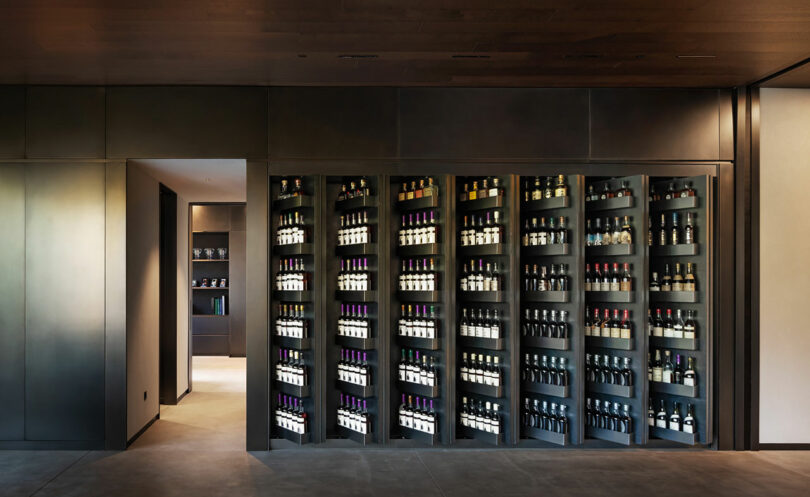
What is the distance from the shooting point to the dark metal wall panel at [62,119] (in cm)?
566

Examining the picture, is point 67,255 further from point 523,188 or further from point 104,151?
point 523,188

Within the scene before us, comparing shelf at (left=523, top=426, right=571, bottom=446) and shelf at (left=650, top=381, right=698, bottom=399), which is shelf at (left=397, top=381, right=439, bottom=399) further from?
shelf at (left=650, top=381, right=698, bottom=399)

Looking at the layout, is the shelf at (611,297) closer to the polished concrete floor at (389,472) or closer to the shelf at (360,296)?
the polished concrete floor at (389,472)

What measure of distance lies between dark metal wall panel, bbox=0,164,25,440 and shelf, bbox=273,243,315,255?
2330 mm

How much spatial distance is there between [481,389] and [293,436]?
1.77 meters

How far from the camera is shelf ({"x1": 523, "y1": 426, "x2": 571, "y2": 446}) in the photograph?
5.52m

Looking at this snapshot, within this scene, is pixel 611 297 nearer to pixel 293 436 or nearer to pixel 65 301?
pixel 293 436

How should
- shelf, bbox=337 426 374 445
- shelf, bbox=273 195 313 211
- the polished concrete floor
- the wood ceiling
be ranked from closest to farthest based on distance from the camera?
the wood ceiling < the polished concrete floor < shelf, bbox=337 426 374 445 < shelf, bbox=273 195 313 211

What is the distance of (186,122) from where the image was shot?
5688mm

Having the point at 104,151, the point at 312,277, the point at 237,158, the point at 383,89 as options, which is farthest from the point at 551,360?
the point at 104,151

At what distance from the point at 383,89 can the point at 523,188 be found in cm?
165

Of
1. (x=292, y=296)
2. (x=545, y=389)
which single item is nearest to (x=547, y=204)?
(x=545, y=389)

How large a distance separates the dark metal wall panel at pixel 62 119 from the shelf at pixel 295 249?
6.37ft

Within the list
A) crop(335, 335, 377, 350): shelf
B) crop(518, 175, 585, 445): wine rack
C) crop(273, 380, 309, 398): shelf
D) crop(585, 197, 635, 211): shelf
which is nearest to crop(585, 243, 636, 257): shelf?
crop(518, 175, 585, 445): wine rack
